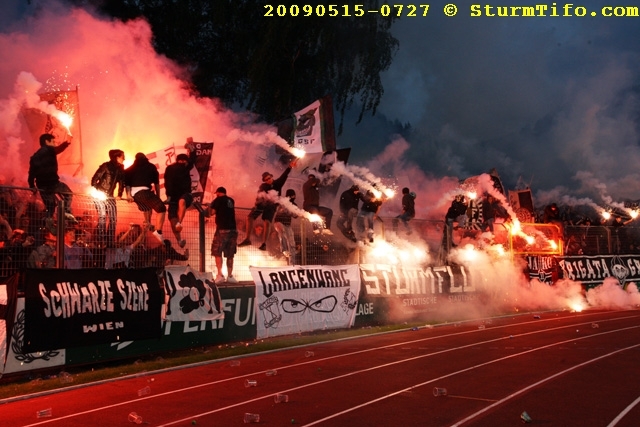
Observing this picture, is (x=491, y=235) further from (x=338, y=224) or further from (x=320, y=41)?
(x=320, y=41)

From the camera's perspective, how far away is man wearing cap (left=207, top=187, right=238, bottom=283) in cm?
1475

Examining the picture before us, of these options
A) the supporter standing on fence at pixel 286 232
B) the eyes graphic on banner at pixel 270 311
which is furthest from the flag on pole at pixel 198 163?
the eyes graphic on banner at pixel 270 311

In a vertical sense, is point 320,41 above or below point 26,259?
above

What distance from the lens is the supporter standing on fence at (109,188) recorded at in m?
12.4

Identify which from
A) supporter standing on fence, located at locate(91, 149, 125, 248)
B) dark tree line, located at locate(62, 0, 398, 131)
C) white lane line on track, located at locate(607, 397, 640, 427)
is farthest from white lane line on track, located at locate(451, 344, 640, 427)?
dark tree line, located at locate(62, 0, 398, 131)

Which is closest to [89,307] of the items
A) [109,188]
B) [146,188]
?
[109,188]

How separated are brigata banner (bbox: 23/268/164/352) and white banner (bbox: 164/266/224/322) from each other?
0.36 meters

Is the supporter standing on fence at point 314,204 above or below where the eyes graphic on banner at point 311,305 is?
above

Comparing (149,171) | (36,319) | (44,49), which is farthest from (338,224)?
(44,49)

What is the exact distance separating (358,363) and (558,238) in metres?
14.9

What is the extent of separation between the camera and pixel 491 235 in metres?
22.9

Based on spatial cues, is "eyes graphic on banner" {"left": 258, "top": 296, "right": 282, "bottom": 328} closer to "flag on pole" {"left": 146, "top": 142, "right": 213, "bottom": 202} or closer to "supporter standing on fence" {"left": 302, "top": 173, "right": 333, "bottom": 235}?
"supporter standing on fence" {"left": 302, "top": 173, "right": 333, "bottom": 235}

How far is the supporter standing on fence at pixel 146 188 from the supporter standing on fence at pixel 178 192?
46 cm

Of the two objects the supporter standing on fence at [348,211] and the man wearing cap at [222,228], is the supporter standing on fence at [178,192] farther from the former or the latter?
the supporter standing on fence at [348,211]
